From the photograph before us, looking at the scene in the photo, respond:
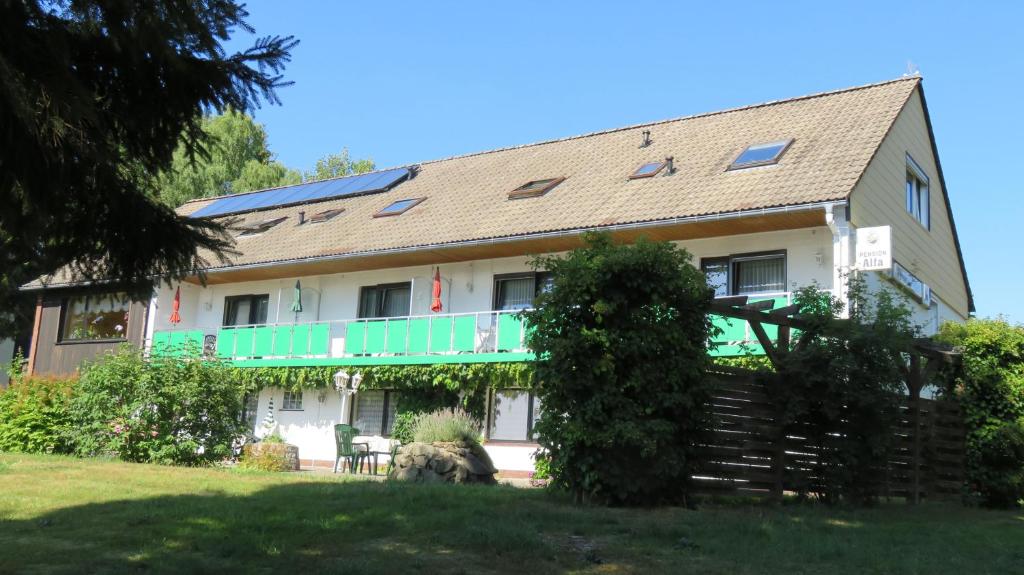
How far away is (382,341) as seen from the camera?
2219 centimetres

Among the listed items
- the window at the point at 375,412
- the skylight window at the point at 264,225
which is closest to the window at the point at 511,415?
the window at the point at 375,412

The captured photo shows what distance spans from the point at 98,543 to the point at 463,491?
4.03 metres

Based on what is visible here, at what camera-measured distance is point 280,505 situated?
941 centimetres

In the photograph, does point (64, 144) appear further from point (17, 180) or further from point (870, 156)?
point (870, 156)

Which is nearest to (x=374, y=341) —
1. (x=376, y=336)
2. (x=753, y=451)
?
(x=376, y=336)

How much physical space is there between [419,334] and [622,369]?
11994 millimetres

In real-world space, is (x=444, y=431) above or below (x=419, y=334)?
below

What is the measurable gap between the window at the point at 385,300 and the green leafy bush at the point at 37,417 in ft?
23.8

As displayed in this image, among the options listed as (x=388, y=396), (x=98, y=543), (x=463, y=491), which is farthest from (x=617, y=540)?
(x=388, y=396)

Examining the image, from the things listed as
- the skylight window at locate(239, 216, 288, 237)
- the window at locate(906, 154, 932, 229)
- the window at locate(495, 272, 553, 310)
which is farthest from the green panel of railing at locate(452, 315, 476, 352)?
the window at locate(906, 154, 932, 229)

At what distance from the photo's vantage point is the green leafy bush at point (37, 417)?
18656mm

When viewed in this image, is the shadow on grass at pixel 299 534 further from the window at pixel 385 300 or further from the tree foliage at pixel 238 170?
the tree foliage at pixel 238 170

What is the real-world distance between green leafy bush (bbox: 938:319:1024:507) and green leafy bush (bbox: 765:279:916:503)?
9.11 ft

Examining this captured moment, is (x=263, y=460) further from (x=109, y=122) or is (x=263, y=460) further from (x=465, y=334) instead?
(x=109, y=122)
